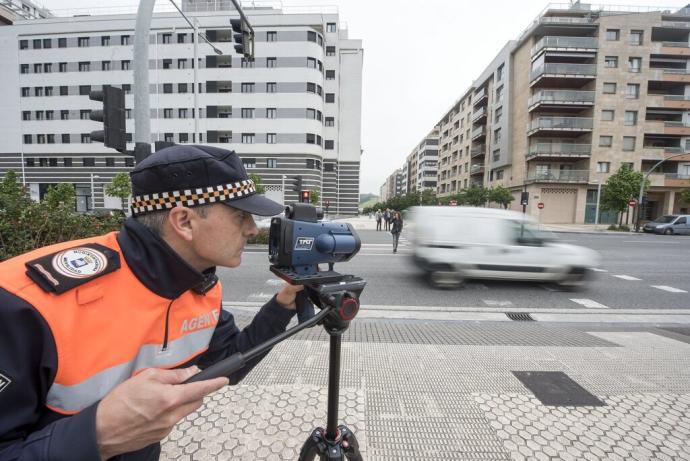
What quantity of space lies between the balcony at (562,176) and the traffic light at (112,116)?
38114mm

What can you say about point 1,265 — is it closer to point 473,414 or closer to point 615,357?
point 473,414

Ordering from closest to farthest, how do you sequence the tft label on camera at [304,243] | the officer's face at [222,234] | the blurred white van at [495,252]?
the officer's face at [222,234], the tft label on camera at [304,243], the blurred white van at [495,252]

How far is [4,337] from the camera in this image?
0.76m

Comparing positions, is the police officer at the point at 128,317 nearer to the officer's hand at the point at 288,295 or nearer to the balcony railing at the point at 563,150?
the officer's hand at the point at 288,295

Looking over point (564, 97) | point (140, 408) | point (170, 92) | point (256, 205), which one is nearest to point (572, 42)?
point (564, 97)

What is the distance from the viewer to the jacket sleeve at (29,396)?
0.71 m

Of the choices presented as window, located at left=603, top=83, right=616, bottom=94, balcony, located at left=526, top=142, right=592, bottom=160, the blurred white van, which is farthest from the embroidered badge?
window, located at left=603, top=83, right=616, bottom=94

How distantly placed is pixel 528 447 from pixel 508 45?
50.5 meters

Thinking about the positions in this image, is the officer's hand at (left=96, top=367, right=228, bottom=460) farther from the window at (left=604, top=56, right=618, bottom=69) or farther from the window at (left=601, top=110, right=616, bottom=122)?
the window at (left=604, top=56, right=618, bottom=69)

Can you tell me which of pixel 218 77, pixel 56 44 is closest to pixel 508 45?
pixel 218 77

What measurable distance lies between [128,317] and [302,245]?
0.69 m

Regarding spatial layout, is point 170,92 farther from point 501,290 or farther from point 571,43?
Answer: point 571,43

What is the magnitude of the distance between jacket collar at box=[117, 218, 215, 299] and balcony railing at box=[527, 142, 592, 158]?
3982 centimetres

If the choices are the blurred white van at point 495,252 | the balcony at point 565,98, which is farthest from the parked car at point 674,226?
the blurred white van at point 495,252
